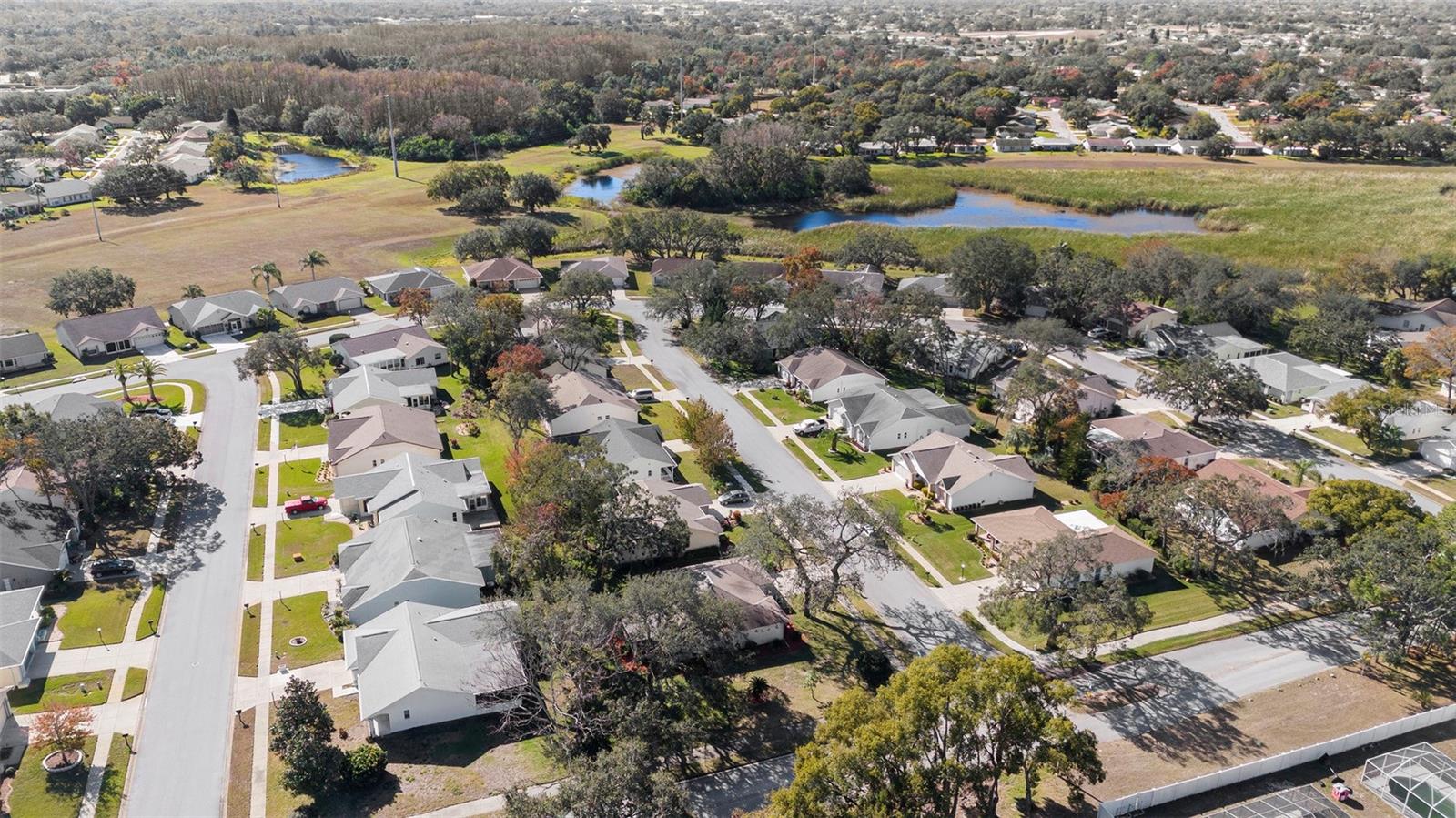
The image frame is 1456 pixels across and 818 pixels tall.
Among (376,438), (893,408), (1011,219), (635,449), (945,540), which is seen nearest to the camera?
(945,540)

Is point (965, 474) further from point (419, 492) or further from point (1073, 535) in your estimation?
point (419, 492)

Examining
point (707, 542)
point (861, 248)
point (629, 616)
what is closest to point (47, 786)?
point (629, 616)

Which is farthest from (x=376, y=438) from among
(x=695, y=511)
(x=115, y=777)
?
(x=115, y=777)

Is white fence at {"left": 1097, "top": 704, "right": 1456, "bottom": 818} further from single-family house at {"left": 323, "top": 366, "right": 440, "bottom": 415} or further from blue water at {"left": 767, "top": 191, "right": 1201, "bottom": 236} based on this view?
blue water at {"left": 767, "top": 191, "right": 1201, "bottom": 236}

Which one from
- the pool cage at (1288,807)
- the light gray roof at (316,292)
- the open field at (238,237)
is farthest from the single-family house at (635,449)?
the open field at (238,237)

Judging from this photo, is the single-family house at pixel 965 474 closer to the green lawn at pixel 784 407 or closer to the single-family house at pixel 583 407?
the green lawn at pixel 784 407
